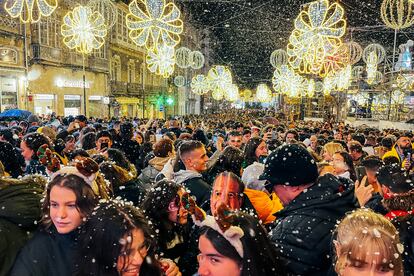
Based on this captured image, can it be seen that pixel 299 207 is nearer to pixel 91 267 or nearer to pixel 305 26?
pixel 91 267

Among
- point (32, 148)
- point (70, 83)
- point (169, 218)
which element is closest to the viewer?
point (169, 218)

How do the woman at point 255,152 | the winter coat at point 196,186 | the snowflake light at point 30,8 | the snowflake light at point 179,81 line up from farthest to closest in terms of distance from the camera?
1. the snowflake light at point 179,81
2. the snowflake light at point 30,8
3. the woman at point 255,152
4. the winter coat at point 196,186

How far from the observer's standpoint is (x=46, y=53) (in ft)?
80.3

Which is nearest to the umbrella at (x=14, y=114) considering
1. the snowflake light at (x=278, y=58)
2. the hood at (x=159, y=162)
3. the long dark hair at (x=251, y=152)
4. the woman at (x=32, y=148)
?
the woman at (x=32, y=148)

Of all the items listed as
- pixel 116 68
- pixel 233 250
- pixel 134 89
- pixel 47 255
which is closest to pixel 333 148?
pixel 233 250

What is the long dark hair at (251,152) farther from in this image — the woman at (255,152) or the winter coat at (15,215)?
the winter coat at (15,215)

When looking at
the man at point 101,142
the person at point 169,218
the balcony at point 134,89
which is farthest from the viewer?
the balcony at point 134,89

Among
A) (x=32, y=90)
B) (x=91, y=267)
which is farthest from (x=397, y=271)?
(x=32, y=90)

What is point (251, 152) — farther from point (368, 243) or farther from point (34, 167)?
point (368, 243)

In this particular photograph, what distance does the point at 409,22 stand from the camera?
1080 cm

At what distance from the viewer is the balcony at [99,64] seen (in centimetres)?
3093

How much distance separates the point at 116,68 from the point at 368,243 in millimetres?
37375

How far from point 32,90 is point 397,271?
25.0 metres

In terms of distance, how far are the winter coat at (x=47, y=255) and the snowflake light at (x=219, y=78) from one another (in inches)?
1148
